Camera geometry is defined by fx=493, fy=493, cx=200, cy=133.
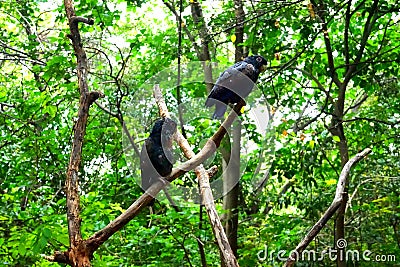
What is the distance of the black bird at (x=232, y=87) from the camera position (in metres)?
1.92

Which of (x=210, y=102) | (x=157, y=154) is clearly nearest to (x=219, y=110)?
(x=210, y=102)

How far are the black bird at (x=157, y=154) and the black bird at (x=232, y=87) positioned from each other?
7.9 inches

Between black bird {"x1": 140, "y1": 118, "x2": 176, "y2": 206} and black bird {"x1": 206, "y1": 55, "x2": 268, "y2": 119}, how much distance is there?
0.20 metres

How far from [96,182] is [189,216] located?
3.31 feet

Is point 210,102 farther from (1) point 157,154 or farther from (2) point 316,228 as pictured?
(2) point 316,228

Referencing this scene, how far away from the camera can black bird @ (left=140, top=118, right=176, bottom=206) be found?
1.85 metres

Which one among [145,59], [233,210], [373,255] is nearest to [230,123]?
[233,210]

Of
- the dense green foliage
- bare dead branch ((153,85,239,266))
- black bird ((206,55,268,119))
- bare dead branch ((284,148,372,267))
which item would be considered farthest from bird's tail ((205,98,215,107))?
the dense green foliage

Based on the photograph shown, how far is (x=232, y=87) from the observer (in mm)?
1915

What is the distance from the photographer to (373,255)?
329 centimetres

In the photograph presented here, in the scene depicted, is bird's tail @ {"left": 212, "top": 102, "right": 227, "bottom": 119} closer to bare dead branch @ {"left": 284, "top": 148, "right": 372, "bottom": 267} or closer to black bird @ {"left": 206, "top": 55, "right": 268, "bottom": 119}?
black bird @ {"left": 206, "top": 55, "right": 268, "bottom": 119}

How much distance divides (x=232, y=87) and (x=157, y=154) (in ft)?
1.28

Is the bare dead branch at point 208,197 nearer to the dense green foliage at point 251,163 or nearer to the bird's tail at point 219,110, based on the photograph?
the bird's tail at point 219,110

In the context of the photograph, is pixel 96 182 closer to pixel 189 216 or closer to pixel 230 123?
pixel 189 216
